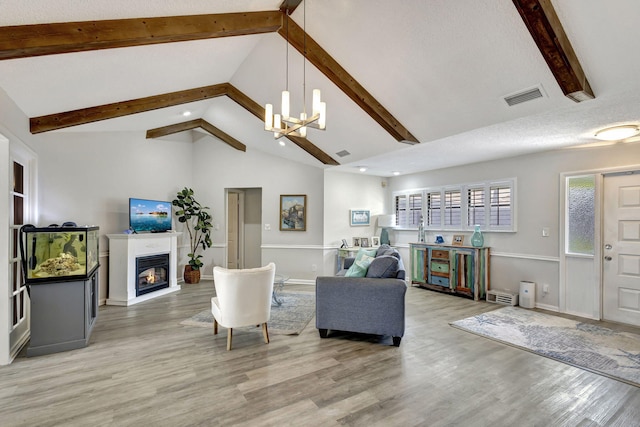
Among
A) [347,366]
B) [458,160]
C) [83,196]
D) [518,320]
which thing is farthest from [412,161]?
[83,196]

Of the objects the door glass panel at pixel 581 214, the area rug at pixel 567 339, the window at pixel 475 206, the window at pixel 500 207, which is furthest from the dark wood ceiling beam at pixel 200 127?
the door glass panel at pixel 581 214

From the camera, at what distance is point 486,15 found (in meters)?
2.49

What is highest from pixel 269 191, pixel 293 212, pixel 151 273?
pixel 269 191

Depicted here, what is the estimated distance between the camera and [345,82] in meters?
3.77

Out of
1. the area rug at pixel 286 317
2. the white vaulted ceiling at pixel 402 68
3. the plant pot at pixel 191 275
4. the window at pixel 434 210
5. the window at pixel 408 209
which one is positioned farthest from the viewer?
the window at pixel 408 209

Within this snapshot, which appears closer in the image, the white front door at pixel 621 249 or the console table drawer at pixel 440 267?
the white front door at pixel 621 249

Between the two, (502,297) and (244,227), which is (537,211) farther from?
(244,227)

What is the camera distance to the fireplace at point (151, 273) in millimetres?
5240

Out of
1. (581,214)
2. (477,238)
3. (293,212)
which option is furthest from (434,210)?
(293,212)

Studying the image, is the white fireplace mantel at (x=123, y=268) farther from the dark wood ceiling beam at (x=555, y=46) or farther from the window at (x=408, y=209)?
the dark wood ceiling beam at (x=555, y=46)

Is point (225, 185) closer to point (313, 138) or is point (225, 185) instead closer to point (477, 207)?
point (313, 138)

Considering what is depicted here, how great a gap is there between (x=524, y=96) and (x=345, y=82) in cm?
189

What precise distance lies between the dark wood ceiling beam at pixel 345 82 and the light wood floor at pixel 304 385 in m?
2.61

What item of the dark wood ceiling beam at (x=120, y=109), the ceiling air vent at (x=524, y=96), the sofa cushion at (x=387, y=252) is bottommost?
the sofa cushion at (x=387, y=252)
